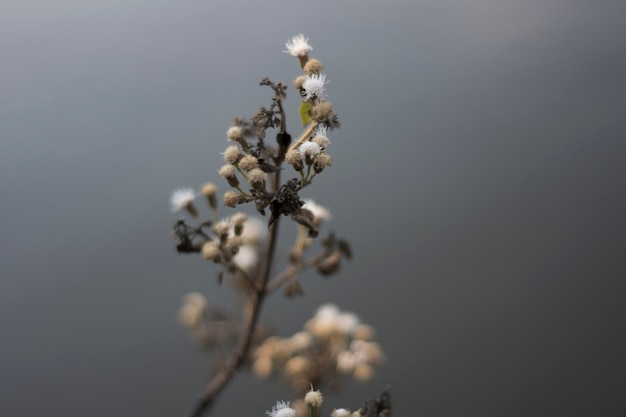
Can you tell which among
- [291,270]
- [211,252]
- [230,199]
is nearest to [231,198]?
[230,199]

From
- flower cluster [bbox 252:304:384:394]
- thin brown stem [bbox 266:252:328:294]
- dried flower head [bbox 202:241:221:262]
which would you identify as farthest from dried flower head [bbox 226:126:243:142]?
flower cluster [bbox 252:304:384:394]

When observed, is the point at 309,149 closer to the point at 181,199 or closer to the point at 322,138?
the point at 322,138

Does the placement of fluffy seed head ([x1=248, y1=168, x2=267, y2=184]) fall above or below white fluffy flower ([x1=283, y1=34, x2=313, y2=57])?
below

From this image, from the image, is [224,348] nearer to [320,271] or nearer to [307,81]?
[320,271]

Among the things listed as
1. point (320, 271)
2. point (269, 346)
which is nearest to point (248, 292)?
point (320, 271)

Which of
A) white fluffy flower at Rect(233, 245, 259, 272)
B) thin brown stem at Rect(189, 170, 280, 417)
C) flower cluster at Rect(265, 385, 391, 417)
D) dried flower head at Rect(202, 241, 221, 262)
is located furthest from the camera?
white fluffy flower at Rect(233, 245, 259, 272)

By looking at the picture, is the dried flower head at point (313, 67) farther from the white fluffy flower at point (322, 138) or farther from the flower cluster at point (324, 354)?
the flower cluster at point (324, 354)

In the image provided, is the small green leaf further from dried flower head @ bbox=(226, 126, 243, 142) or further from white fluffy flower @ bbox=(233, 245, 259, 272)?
white fluffy flower @ bbox=(233, 245, 259, 272)
